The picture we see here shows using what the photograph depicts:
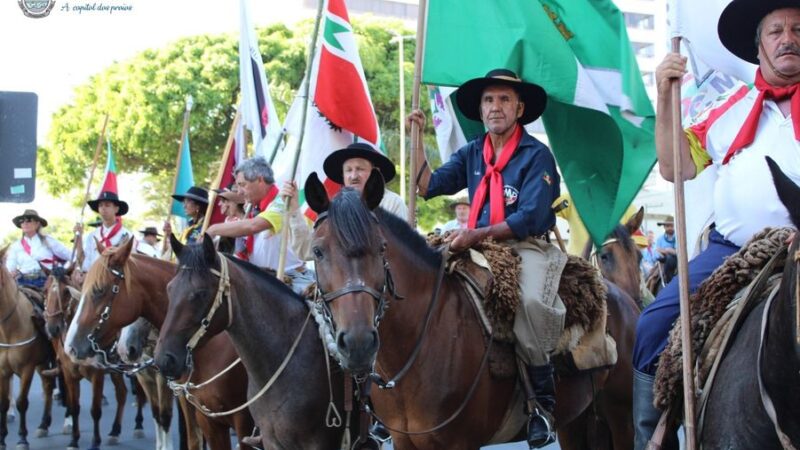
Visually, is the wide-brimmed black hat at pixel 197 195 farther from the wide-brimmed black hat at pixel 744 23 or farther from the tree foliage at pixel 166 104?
the tree foliage at pixel 166 104

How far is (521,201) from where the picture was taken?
19.0 feet

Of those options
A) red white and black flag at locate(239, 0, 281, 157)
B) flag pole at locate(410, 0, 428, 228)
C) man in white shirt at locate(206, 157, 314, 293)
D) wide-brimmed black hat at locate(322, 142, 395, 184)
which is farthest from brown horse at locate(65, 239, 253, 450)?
flag pole at locate(410, 0, 428, 228)

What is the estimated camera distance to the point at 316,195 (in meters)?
4.90

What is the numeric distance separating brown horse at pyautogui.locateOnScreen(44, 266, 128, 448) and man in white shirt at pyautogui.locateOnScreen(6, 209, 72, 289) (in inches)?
91.6

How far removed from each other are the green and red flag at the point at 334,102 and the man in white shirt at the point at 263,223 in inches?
19.1

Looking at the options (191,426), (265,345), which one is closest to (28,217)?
(191,426)

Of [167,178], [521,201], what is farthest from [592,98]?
[167,178]

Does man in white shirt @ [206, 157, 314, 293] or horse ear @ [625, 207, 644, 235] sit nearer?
man in white shirt @ [206, 157, 314, 293]

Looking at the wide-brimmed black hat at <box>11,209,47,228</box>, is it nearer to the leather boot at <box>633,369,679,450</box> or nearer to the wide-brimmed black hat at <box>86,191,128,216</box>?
the wide-brimmed black hat at <box>86,191,128,216</box>

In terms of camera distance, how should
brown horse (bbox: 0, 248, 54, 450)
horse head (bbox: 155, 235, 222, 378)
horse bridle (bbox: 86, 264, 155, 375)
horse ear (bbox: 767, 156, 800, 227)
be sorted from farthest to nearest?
brown horse (bbox: 0, 248, 54, 450)
horse bridle (bbox: 86, 264, 155, 375)
horse head (bbox: 155, 235, 222, 378)
horse ear (bbox: 767, 156, 800, 227)

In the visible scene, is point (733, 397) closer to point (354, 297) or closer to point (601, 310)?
point (354, 297)

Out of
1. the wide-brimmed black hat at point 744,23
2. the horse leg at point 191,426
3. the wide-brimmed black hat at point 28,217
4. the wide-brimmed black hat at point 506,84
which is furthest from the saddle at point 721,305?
the wide-brimmed black hat at point 28,217

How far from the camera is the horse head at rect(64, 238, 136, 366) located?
7.91 metres

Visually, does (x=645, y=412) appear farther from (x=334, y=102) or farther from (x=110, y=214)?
(x=110, y=214)
